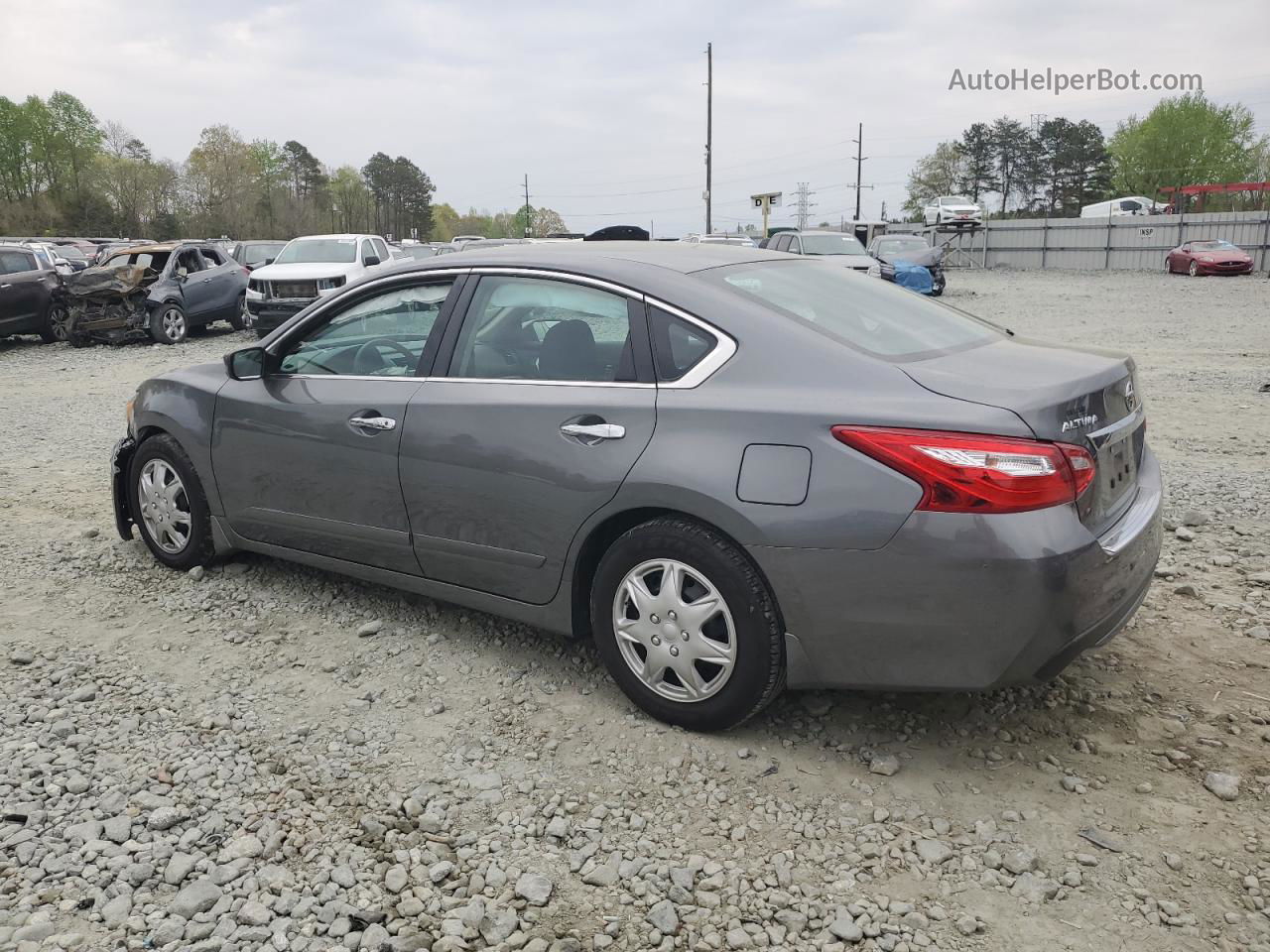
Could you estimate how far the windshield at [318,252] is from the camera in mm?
18094

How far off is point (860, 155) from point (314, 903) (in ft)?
327

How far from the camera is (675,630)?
3.23 m

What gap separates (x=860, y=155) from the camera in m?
94.6

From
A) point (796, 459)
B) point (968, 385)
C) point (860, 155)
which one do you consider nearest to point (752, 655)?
point (796, 459)

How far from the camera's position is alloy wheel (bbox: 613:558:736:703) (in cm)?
315

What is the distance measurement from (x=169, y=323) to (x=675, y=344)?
657 inches

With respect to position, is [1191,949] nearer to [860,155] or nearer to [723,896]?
[723,896]

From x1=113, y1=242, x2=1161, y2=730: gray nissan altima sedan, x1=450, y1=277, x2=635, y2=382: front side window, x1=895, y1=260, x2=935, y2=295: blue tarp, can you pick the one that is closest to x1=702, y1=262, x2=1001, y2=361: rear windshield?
x1=113, y1=242, x2=1161, y2=730: gray nissan altima sedan

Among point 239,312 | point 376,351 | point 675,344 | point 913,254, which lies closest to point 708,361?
point 675,344

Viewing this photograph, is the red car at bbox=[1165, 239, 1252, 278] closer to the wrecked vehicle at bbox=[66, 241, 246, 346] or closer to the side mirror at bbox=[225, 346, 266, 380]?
the wrecked vehicle at bbox=[66, 241, 246, 346]

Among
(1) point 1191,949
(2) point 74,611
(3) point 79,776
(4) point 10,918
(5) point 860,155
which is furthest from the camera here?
(5) point 860,155

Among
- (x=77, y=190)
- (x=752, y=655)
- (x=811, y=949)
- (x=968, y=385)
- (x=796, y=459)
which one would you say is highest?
(x=77, y=190)

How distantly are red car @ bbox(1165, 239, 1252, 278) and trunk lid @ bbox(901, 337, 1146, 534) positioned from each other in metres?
32.9

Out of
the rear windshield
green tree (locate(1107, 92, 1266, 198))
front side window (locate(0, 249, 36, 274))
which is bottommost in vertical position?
the rear windshield
